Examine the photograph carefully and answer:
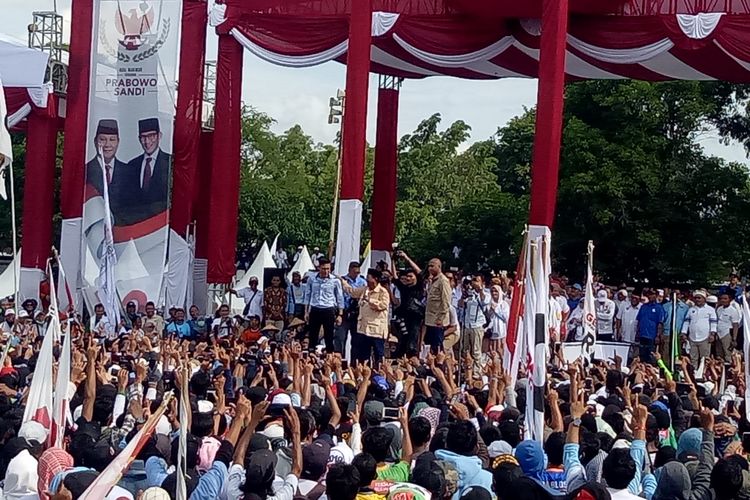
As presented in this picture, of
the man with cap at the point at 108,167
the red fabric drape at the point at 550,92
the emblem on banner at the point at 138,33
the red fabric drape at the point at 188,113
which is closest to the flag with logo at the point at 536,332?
the red fabric drape at the point at 550,92

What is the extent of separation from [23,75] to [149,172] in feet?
11.3

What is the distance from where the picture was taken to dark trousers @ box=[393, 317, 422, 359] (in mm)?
11969

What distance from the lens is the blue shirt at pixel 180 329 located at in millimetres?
13420

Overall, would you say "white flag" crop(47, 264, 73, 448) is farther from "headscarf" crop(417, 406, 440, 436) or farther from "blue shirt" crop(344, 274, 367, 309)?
"blue shirt" crop(344, 274, 367, 309)

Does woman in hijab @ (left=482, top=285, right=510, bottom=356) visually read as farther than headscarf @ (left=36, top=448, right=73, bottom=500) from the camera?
Yes

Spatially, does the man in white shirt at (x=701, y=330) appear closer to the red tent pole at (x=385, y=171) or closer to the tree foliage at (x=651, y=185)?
the red tent pole at (x=385, y=171)

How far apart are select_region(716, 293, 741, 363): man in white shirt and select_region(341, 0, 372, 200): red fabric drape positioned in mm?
4876

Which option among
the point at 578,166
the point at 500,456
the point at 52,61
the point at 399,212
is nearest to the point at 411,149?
the point at 399,212

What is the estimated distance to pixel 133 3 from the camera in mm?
15992

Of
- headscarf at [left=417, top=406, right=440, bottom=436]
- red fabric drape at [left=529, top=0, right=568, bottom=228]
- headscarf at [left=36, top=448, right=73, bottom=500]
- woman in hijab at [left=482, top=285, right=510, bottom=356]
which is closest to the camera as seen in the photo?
headscarf at [left=36, top=448, right=73, bottom=500]

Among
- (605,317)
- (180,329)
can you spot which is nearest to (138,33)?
(180,329)

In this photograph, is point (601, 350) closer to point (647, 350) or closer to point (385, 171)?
point (647, 350)

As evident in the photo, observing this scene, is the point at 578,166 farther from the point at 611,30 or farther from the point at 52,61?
the point at 52,61

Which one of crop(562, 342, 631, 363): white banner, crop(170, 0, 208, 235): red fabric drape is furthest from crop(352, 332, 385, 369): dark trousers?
crop(170, 0, 208, 235): red fabric drape
